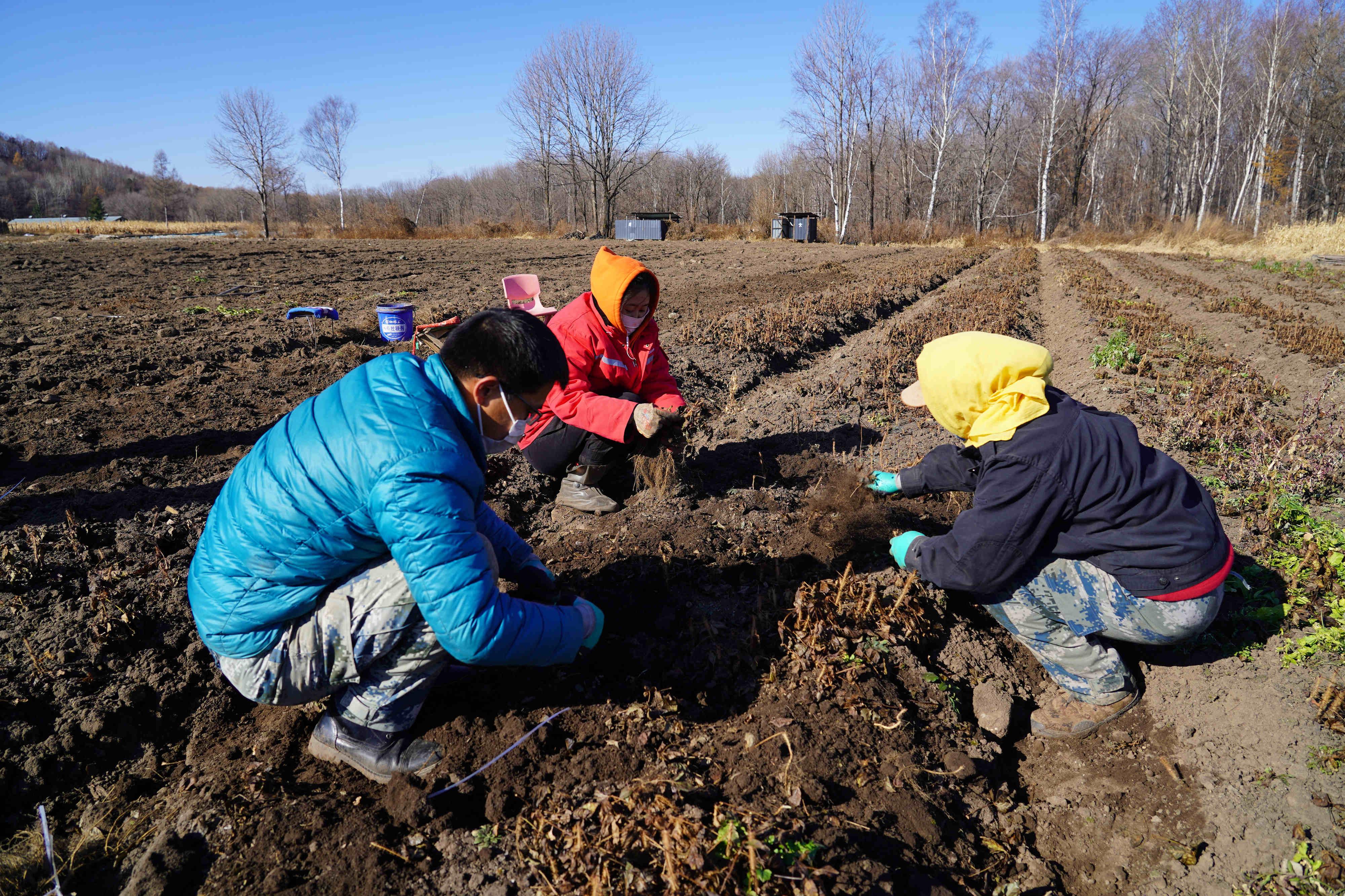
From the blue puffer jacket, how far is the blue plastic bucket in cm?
639

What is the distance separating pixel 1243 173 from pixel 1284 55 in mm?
11337

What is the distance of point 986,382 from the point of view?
238cm

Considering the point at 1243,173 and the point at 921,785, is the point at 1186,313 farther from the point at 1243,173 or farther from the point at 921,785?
the point at 1243,173

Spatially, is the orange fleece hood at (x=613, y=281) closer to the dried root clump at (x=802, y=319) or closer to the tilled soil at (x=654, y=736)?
the tilled soil at (x=654, y=736)

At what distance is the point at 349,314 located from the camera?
1054 centimetres

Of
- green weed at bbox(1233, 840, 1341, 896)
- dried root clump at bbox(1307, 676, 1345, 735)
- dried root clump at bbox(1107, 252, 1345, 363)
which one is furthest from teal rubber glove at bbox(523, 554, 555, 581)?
dried root clump at bbox(1107, 252, 1345, 363)

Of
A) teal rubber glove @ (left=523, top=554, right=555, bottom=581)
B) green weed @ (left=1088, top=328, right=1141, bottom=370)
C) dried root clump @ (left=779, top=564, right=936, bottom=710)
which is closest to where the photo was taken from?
teal rubber glove @ (left=523, top=554, right=555, bottom=581)

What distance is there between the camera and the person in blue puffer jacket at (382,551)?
1838 millimetres

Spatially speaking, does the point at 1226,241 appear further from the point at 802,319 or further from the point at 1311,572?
the point at 1311,572

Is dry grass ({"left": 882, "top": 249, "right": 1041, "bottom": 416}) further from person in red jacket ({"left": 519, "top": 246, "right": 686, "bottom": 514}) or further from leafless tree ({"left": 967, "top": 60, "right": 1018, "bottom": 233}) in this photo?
leafless tree ({"left": 967, "top": 60, "right": 1018, "bottom": 233})

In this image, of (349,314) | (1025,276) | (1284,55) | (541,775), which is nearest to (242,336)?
(349,314)

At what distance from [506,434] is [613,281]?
1955mm

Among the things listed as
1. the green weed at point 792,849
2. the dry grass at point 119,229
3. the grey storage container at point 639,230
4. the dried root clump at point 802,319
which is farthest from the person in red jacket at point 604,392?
the dry grass at point 119,229

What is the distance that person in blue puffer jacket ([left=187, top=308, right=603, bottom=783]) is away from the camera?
1838 millimetres
